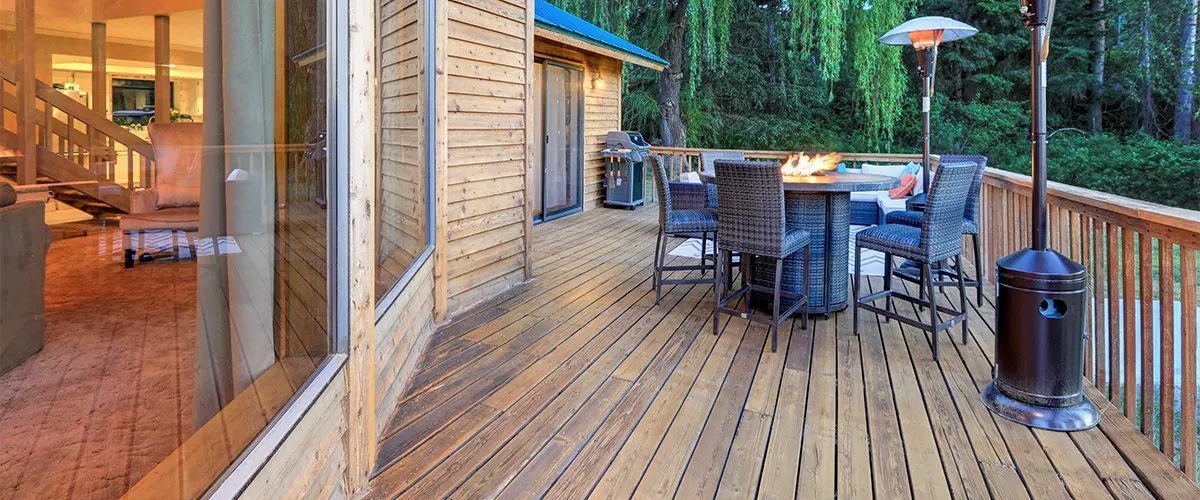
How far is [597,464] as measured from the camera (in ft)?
6.85

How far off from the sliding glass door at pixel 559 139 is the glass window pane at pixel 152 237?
5.32m

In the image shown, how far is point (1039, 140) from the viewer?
2527mm

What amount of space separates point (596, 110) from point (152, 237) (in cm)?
758

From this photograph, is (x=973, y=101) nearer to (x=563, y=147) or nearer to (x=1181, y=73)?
(x=1181, y=73)

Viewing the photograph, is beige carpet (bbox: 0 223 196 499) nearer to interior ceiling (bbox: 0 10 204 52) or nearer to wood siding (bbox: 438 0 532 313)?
interior ceiling (bbox: 0 10 204 52)

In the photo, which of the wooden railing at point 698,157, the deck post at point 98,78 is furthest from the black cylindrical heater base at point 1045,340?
the wooden railing at point 698,157

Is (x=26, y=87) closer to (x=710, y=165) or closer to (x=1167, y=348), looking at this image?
(x=1167, y=348)

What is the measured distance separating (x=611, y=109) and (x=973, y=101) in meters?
9.77

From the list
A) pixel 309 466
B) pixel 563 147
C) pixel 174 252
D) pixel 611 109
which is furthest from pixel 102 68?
pixel 611 109

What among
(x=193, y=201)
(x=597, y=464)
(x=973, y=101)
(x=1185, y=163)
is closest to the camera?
(x=193, y=201)

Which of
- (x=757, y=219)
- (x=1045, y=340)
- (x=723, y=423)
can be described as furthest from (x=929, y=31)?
(x=723, y=423)

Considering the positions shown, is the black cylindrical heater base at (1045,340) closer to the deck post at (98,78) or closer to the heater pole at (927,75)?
the heater pole at (927,75)

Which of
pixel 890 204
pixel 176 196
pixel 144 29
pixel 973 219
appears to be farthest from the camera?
pixel 890 204

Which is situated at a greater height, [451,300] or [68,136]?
[68,136]
